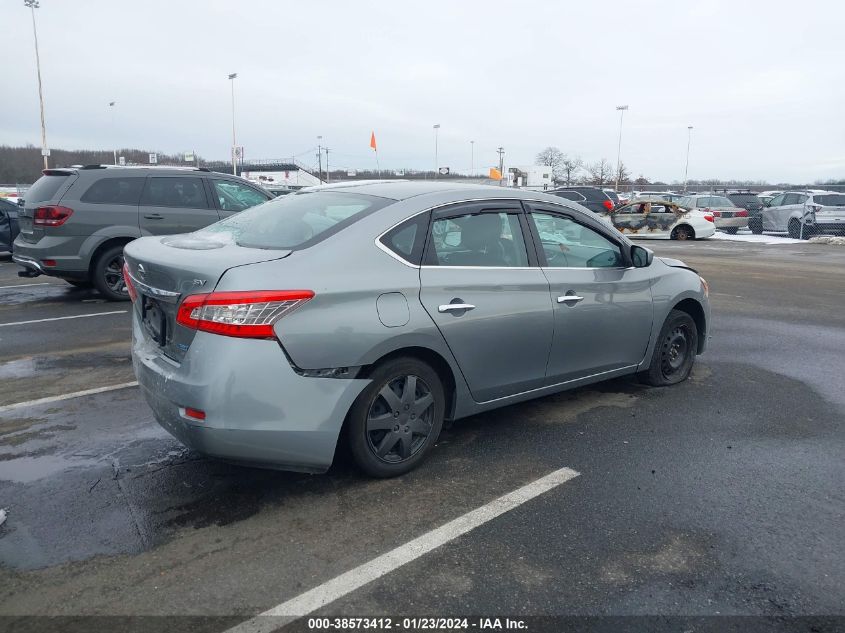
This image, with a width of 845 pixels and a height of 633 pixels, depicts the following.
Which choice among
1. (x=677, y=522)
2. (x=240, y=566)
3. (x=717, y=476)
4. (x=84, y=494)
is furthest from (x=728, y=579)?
(x=84, y=494)

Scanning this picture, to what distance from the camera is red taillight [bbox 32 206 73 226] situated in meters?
8.79

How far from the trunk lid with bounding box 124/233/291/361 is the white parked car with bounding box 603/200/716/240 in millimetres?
20969

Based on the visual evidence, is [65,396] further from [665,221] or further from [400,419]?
[665,221]

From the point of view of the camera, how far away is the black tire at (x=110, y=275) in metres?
9.09

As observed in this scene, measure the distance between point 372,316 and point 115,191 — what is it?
292 inches

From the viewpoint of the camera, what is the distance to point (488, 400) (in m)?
4.08

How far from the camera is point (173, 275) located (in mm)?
3305

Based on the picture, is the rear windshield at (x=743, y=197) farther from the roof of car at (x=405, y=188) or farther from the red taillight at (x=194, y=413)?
the red taillight at (x=194, y=413)

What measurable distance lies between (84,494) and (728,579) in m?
3.22

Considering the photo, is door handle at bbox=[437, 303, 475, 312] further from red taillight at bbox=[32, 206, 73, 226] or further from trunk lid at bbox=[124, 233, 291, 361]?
red taillight at bbox=[32, 206, 73, 226]

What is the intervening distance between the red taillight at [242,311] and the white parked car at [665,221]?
69.8 ft

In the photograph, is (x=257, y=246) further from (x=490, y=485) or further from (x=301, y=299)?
(x=490, y=485)

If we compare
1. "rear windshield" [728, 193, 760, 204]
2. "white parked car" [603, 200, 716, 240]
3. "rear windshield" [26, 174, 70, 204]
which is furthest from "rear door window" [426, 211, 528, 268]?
"rear windshield" [728, 193, 760, 204]

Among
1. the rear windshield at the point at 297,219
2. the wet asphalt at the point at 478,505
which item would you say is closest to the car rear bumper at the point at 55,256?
the wet asphalt at the point at 478,505
